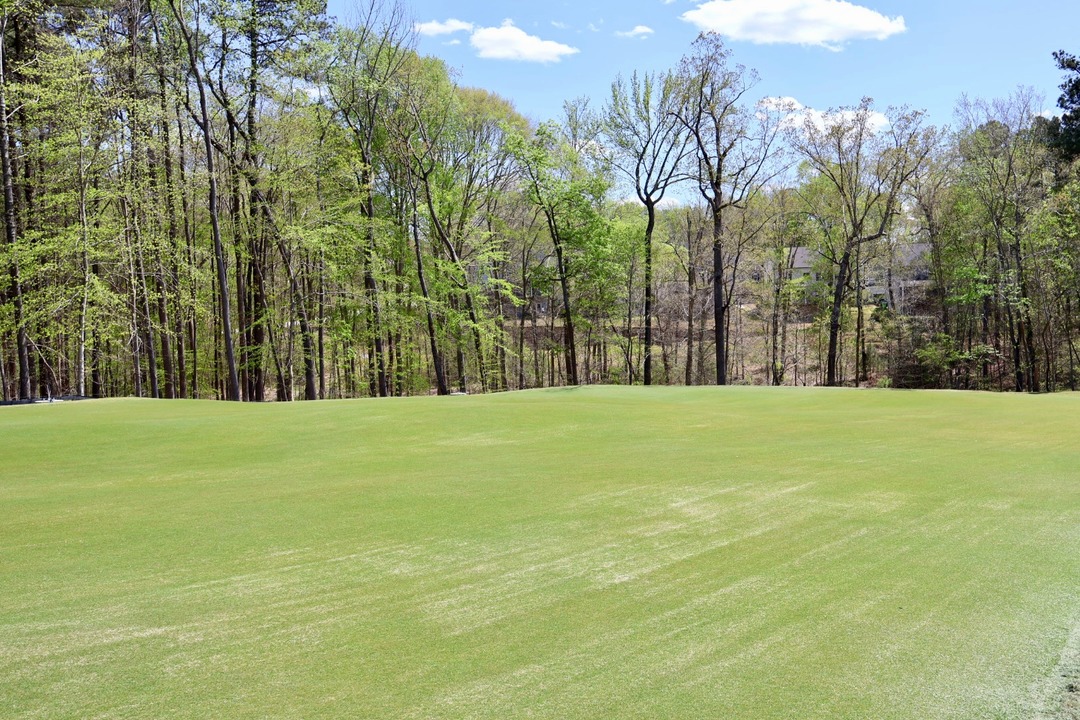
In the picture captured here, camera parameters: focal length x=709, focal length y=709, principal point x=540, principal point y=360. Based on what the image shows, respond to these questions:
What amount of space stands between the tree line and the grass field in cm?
1345

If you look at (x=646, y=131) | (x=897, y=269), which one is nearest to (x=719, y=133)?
(x=646, y=131)

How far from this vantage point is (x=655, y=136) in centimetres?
3095

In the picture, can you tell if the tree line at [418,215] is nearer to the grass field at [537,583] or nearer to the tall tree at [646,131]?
the tall tree at [646,131]

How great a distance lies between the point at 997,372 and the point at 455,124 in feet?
93.6

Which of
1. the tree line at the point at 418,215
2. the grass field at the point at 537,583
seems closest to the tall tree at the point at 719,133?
the tree line at the point at 418,215

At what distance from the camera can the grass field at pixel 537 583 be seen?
2.75 meters

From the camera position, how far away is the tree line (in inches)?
759

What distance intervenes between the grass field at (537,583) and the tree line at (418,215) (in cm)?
1345

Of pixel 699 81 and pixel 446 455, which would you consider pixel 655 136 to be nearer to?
pixel 699 81

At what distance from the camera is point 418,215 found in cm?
3016

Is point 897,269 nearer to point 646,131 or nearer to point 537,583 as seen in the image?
point 646,131

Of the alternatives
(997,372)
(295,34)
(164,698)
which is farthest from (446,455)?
(997,372)

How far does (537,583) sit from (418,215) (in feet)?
90.9

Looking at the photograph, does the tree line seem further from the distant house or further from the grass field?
the grass field
